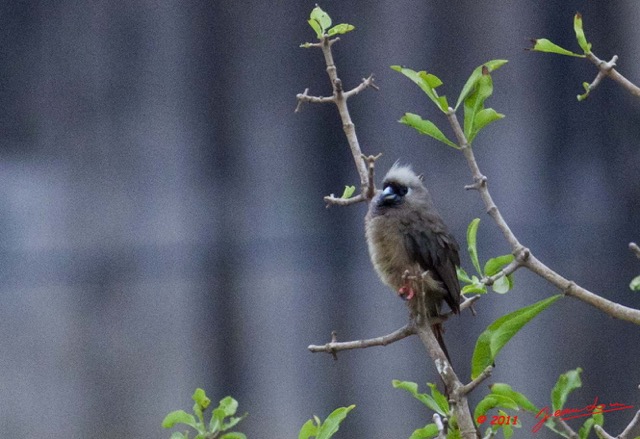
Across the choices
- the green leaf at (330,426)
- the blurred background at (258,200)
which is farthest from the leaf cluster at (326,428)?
the blurred background at (258,200)

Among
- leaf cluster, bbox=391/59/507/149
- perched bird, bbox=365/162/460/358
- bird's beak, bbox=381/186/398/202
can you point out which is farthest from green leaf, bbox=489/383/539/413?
bird's beak, bbox=381/186/398/202

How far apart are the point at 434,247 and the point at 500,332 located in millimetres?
941

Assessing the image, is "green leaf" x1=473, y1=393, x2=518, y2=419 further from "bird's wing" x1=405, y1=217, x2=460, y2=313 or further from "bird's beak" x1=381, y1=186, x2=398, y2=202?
"bird's beak" x1=381, y1=186, x2=398, y2=202

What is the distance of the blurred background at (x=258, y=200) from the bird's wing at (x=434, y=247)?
21.8 inches

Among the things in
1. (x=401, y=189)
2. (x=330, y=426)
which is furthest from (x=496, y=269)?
(x=401, y=189)

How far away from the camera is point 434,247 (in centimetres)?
224

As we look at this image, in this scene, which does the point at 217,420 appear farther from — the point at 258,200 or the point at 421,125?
the point at 258,200

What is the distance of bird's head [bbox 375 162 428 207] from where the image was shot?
2322mm

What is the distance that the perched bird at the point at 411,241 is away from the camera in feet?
7.11

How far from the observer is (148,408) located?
284cm

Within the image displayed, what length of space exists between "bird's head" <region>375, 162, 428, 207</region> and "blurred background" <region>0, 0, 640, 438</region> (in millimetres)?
433

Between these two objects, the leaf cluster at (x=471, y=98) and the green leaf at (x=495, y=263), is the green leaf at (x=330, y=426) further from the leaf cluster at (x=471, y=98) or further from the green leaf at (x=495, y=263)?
the leaf cluster at (x=471, y=98)

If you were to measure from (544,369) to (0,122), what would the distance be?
186 cm

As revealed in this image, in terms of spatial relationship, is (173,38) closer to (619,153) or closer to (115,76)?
(115,76)
